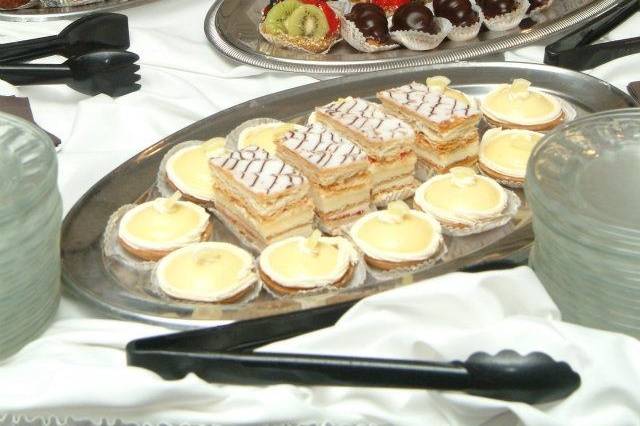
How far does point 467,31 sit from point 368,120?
1.62ft

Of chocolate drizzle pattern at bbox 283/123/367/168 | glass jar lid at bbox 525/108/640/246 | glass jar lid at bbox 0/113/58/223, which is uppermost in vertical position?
glass jar lid at bbox 525/108/640/246

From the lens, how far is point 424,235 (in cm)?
110

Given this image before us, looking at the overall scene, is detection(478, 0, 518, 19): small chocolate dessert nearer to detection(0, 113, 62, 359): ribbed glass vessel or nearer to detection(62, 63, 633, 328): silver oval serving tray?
detection(62, 63, 633, 328): silver oval serving tray

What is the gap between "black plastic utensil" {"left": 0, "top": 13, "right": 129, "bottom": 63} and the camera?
1646mm

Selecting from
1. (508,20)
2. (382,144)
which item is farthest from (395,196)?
(508,20)

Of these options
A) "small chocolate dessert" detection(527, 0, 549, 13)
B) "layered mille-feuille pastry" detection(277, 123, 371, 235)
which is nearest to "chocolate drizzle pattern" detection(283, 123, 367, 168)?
"layered mille-feuille pastry" detection(277, 123, 371, 235)

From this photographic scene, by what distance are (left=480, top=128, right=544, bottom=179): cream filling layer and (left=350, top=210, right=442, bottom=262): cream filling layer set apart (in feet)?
0.62

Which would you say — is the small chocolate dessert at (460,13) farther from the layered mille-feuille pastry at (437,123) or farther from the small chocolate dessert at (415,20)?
the layered mille-feuille pastry at (437,123)

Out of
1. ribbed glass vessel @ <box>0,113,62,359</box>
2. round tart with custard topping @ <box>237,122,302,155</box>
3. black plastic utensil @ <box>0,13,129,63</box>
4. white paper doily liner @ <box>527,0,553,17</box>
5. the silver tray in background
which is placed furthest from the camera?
the silver tray in background

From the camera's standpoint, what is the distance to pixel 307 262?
105 centimetres

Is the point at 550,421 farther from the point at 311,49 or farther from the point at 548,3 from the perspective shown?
the point at 548,3

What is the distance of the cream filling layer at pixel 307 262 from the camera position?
1.02m

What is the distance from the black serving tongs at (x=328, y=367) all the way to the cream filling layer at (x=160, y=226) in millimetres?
286

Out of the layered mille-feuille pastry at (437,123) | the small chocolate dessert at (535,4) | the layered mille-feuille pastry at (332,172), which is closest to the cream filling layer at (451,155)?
the layered mille-feuille pastry at (437,123)
